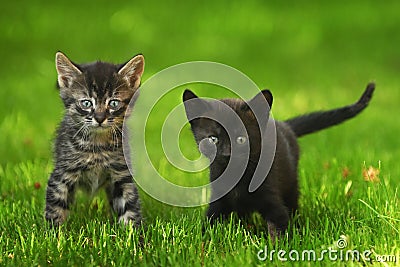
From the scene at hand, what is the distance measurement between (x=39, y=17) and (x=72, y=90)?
9134 mm

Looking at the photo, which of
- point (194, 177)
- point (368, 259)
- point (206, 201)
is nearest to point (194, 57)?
point (194, 177)

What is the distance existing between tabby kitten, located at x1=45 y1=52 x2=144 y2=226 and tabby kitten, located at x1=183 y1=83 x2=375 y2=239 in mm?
545

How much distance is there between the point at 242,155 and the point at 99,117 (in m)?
1.07

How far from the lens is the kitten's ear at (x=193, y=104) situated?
16.2ft

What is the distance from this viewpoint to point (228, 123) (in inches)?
190

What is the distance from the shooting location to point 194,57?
12461mm

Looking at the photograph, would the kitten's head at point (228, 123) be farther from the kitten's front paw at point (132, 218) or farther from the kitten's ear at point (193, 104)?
the kitten's front paw at point (132, 218)

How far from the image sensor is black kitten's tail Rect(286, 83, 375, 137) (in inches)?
236

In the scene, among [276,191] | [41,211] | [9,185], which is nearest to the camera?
[276,191]

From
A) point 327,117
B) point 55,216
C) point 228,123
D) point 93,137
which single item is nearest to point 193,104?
point 228,123

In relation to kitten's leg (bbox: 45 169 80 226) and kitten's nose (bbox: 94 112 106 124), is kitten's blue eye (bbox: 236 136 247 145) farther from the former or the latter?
kitten's leg (bbox: 45 169 80 226)

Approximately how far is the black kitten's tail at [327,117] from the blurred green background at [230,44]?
3730 millimetres

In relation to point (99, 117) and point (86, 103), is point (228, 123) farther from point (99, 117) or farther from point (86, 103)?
point (86, 103)

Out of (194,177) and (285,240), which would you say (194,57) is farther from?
(285,240)
